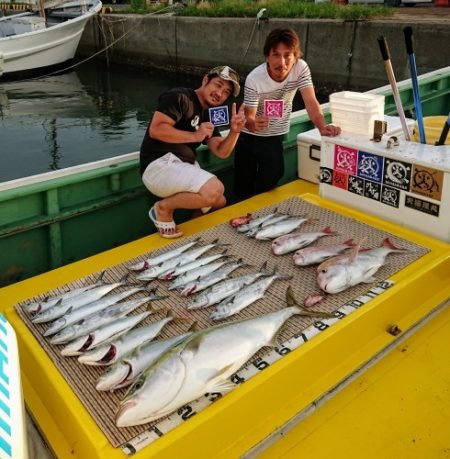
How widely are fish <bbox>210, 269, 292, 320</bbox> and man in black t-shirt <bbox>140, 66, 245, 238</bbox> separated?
0.94m

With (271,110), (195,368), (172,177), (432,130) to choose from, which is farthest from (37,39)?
(195,368)

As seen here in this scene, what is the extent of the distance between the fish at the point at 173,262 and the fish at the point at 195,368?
2.41 ft

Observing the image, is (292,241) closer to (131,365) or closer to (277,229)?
(277,229)

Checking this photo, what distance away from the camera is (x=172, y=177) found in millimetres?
3598

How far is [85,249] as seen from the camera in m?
3.95

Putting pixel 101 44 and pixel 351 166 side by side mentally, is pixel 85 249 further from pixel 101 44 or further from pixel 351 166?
pixel 101 44

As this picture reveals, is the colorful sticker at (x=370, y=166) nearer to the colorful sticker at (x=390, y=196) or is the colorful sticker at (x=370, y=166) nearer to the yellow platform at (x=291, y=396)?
the colorful sticker at (x=390, y=196)

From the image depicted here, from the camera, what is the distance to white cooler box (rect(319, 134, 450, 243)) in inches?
123

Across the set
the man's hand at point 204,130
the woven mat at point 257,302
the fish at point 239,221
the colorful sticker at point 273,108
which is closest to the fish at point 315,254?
the woven mat at point 257,302

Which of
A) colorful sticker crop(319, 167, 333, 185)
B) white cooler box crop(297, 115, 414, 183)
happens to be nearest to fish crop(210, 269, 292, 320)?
colorful sticker crop(319, 167, 333, 185)

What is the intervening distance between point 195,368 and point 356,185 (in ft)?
7.03

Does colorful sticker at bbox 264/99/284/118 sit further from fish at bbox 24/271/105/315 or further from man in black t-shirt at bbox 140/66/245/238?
fish at bbox 24/271/105/315

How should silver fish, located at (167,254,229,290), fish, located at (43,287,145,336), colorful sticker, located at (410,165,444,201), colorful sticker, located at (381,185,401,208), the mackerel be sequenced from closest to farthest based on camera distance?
the mackerel < fish, located at (43,287,145,336) < silver fish, located at (167,254,229,290) < colorful sticker, located at (410,165,444,201) < colorful sticker, located at (381,185,401,208)

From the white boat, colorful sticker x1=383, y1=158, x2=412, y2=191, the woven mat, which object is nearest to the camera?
the woven mat
